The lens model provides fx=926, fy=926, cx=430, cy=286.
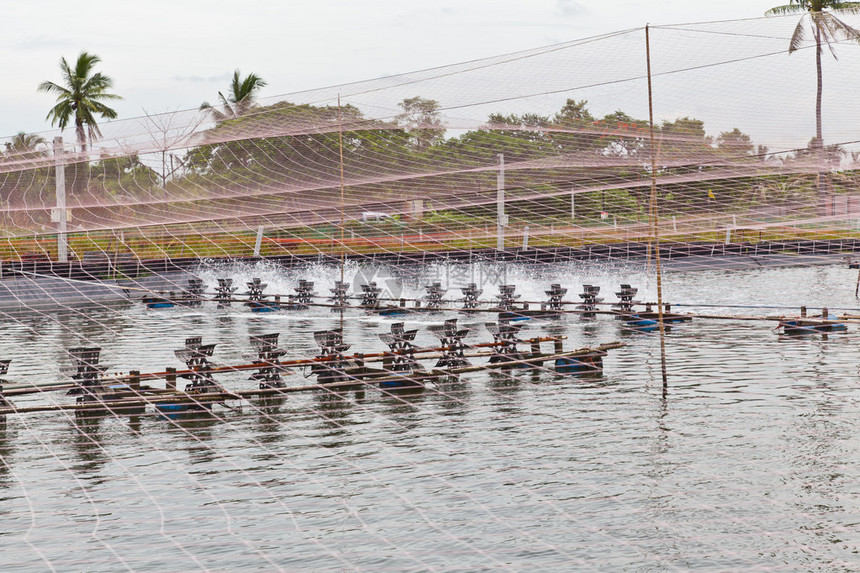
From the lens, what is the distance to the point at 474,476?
44.3 feet

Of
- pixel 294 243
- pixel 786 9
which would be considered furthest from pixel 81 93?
pixel 786 9

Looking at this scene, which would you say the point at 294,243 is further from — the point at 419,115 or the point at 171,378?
the point at 419,115

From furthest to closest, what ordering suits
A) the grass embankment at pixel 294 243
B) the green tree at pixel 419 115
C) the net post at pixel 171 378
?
the grass embankment at pixel 294 243 < the net post at pixel 171 378 < the green tree at pixel 419 115

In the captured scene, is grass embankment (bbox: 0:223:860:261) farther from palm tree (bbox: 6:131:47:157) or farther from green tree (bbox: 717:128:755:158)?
green tree (bbox: 717:128:755:158)

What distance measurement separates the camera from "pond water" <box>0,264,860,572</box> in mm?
10703

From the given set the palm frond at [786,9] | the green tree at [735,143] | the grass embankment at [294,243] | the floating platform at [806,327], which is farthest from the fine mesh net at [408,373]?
the palm frond at [786,9]

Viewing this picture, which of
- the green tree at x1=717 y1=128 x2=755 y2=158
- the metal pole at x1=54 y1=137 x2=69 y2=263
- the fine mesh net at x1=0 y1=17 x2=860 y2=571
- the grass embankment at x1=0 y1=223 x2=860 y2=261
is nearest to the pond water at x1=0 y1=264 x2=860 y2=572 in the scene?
the fine mesh net at x1=0 y1=17 x2=860 y2=571

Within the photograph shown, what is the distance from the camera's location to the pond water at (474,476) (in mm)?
10703

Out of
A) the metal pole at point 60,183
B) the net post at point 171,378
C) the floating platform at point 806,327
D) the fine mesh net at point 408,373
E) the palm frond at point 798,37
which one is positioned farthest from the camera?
the floating platform at point 806,327

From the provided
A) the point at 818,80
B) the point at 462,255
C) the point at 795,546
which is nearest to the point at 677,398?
the point at 818,80

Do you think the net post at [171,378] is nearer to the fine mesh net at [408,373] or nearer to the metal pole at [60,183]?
the fine mesh net at [408,373]

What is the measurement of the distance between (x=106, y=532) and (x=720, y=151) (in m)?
12.4

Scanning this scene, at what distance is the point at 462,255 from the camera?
162 feet

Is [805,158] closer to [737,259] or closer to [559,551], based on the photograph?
[559,551]
